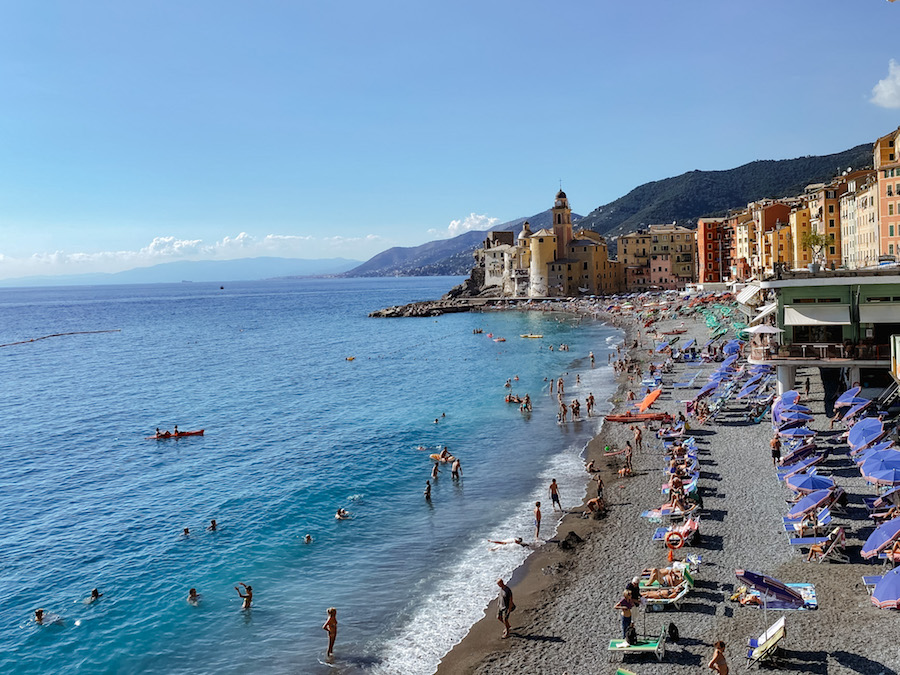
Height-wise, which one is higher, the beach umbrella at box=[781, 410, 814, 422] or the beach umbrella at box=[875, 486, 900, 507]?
the beach umbrella at box=[781, 410, 814, 422]

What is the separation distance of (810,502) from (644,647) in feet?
22.8

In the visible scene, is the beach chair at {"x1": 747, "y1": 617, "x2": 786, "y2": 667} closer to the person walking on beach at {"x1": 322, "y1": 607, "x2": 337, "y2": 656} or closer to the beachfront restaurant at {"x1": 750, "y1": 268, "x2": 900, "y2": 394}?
the person walking on beach at {"x1": 322, "y1": 607, "x2": 337, "y2": 656}

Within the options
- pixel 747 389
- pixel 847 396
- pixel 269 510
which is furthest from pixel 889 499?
pixel 269 510

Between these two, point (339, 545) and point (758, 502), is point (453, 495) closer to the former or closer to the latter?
point (339, 545)

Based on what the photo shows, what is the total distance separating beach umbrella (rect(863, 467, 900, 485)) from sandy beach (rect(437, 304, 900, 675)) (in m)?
1.74

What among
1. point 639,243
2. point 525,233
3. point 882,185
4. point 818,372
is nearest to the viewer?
point 818,372

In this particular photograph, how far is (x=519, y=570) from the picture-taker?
19750mm

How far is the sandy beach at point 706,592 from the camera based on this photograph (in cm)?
1362

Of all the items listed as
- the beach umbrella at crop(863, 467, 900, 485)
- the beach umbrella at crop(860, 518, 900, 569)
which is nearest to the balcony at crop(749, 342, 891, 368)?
the beach umbrella at crop(863, 467, 900, 485)

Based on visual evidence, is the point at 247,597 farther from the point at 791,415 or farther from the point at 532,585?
the point at 791,415

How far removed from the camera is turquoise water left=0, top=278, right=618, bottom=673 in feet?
57.1

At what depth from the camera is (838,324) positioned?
27688 millimetres

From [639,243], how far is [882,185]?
270ft

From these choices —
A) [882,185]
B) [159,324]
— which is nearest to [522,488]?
[882,185]
